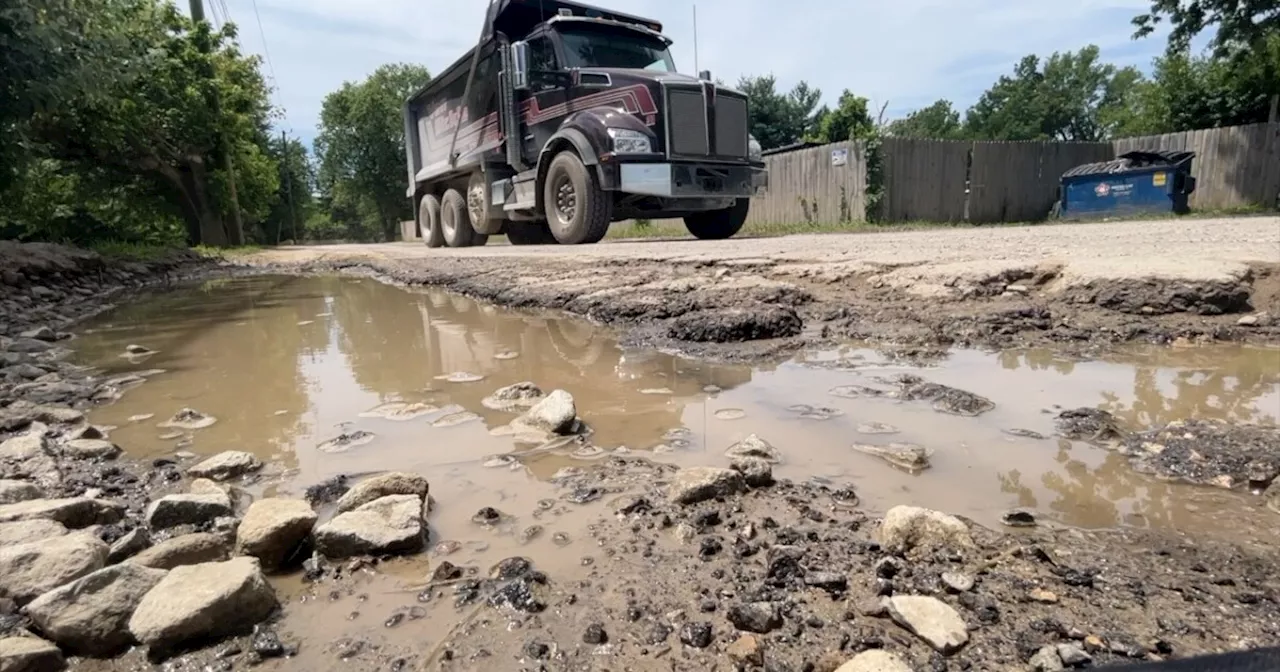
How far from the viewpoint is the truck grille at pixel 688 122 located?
322 inches

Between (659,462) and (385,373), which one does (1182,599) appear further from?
(385,373)

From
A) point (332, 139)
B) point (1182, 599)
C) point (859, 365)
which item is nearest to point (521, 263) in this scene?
point (859, 365)

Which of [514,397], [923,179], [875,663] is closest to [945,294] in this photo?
[514,397]

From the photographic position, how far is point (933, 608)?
3.87ft

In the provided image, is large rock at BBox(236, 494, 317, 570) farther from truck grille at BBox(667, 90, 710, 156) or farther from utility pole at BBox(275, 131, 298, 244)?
utility pole at BBox(275, 131, 298, 244)

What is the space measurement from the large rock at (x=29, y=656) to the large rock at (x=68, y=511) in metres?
0.59

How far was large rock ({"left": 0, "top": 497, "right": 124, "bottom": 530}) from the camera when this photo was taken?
161cm

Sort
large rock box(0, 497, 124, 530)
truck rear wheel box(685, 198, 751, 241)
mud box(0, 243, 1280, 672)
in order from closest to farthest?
mud box(0, 243, 1280, 672) → large rock box(0, 497, 124, 530) → truck rear wheel box(685, 198, 751, 241)

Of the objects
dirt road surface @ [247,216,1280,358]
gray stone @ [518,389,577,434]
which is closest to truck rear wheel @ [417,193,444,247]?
dirt road surface @ [247,216,1280,358]

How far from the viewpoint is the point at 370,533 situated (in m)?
1.53

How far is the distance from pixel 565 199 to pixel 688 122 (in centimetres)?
195

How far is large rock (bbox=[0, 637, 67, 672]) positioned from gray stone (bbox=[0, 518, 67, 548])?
1.31 feet

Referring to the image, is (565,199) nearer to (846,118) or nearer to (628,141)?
(628,141)

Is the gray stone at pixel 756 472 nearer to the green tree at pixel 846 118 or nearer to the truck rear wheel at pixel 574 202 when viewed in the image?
the truck rear wheel at pixel 574 202
